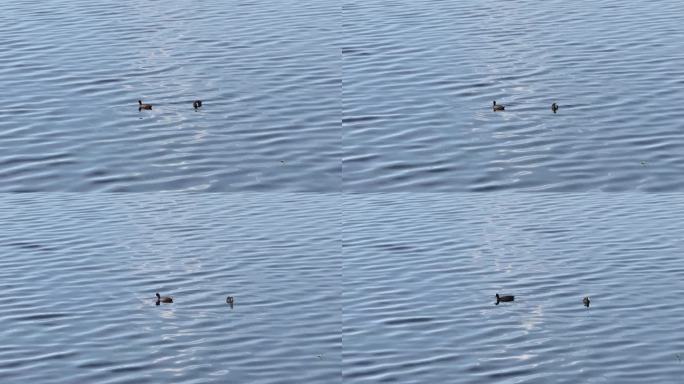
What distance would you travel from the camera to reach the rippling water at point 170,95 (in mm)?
27062

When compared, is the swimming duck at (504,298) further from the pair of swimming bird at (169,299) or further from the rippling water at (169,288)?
the pair of swimming bird at (169,299)

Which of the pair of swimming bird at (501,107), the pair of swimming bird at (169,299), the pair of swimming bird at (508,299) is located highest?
the pair of swimming bird at (501,107)

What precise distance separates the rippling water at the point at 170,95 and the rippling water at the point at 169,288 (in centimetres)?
78

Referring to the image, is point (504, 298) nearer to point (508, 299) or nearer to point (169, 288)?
point (508, 299)

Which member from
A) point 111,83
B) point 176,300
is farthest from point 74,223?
point 111,83

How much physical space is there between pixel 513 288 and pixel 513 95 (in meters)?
7.22

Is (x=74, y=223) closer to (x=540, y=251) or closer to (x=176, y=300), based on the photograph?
(x=176, y=300)

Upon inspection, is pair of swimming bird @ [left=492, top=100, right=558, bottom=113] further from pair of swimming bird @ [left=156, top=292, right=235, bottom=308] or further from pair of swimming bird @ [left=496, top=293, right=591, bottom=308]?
pair of swimming bird @ [left=156, top=292, right=235, bottom=308]

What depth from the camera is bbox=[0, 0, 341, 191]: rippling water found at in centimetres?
2706

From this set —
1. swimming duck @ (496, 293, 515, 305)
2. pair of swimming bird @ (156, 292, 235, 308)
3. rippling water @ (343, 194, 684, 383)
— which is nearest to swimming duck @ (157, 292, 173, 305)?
pair of swimming bird @ (156, 292, 235, 308)

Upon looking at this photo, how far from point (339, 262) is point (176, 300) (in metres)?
2.45

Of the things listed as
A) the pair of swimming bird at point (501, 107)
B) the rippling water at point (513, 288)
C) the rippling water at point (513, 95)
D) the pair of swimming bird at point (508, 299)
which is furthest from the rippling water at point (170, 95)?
the pair of swimming bird at point (508, 299)

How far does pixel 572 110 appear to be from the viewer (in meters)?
29.0

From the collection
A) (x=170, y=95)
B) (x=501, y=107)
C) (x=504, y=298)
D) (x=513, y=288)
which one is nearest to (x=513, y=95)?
(x=501, y=107)
